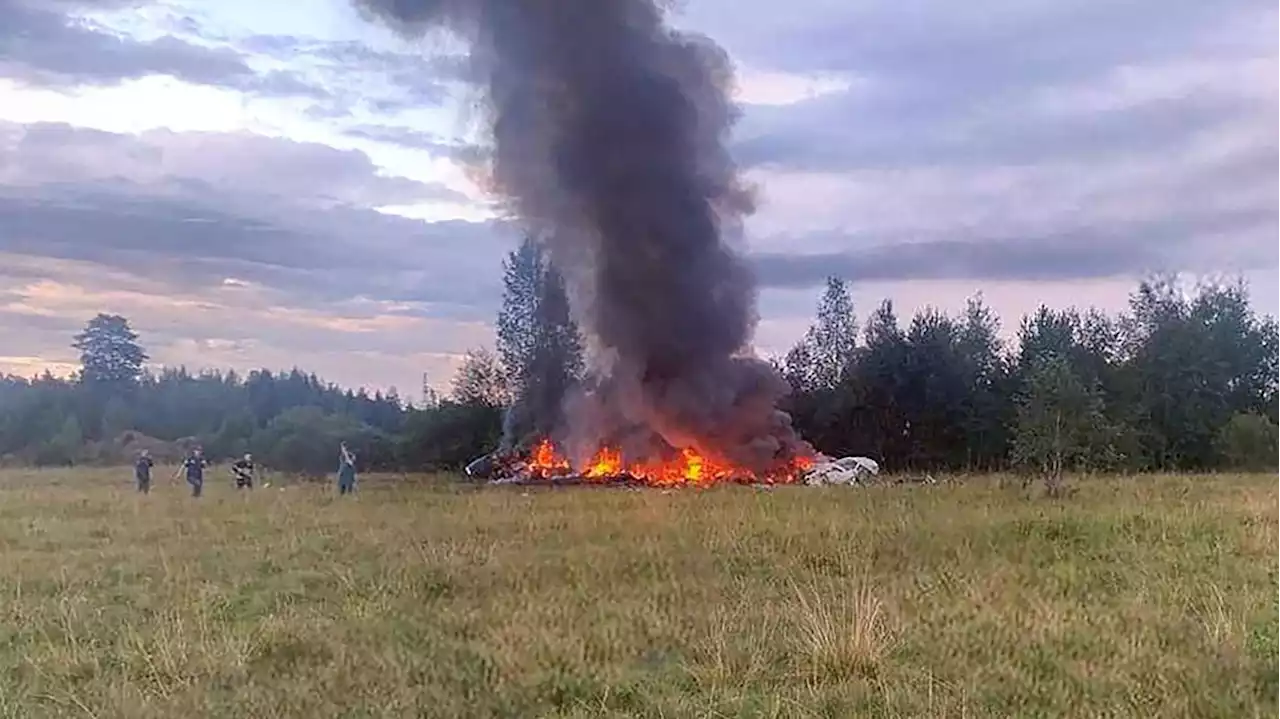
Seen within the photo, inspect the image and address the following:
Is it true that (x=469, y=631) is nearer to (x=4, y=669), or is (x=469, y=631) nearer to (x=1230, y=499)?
(x=4, y=669)

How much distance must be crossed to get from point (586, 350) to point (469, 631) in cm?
4030

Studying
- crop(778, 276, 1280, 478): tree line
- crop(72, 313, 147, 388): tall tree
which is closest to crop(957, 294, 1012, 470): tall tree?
crop(778, 276, 1280, 478): tree line

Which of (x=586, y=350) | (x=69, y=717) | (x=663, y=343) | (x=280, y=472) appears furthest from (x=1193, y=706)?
(x=280, y=472)

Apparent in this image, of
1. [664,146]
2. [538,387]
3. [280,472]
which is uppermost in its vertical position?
[664,146]

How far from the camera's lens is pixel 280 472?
171 feet

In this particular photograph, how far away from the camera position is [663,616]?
1047cm

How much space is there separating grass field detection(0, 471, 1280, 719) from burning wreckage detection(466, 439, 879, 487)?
18985 mm

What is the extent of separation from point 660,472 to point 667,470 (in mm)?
520

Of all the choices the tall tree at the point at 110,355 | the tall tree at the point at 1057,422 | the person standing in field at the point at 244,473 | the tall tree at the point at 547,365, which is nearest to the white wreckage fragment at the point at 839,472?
the tall tree at the point at 1057,422

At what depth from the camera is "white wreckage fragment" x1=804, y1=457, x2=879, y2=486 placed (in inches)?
1474

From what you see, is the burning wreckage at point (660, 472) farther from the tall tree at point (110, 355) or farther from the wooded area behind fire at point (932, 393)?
the tall tree at point (110, 355)

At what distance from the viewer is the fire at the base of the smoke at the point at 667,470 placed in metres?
41.2

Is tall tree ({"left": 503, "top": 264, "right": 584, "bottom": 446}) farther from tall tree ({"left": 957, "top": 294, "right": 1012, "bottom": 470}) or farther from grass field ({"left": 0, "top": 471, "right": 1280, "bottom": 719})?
grass field ({"left": 0, "top": 471, "right": 1280, "bottom": 719})

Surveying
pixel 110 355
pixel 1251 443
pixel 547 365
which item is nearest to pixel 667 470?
pixel 547 365
